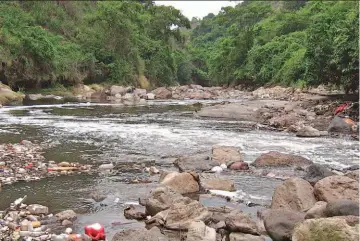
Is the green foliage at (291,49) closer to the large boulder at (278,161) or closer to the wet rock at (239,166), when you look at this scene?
the large boulder at (278,161)

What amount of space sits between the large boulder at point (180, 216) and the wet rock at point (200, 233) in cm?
37

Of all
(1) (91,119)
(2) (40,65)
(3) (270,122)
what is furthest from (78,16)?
(3) (270,122)

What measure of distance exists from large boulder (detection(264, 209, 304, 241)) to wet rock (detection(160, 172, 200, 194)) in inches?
90.7

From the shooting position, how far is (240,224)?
564cm

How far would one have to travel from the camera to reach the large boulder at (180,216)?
19.3 feet

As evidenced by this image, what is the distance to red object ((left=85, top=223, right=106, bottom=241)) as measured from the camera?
17.8 feet

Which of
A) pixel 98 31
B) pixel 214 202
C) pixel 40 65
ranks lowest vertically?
pixel 214 202

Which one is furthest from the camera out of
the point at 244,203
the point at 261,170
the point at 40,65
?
the point at 40,65

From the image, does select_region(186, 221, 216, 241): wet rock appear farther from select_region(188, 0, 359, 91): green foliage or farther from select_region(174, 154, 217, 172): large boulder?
select_region(188, 0, 359, 91): green foliage

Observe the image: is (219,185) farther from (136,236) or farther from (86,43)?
(86,43)

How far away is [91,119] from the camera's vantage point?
18.2m

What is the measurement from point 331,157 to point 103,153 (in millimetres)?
6305

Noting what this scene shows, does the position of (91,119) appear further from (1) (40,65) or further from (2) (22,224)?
(1) (40,65)

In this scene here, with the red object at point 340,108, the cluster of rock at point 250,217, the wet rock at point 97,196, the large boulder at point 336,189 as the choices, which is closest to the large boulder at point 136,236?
the cluster of rock at point 250,217
